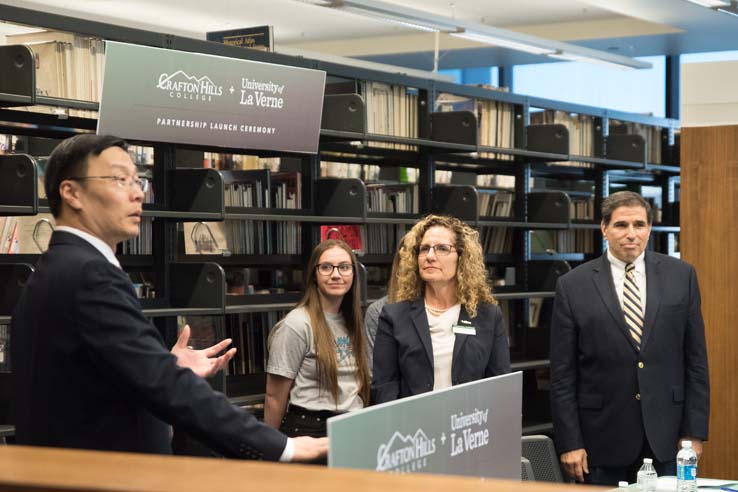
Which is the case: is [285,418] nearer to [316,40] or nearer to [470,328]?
[470,328]

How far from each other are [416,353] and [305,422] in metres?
0.84

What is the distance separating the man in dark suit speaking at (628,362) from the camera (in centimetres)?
412

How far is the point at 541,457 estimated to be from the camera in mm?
3908

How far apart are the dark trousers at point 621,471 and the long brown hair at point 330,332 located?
Result: 3.34 ft

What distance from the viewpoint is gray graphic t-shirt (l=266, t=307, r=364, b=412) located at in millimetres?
4449

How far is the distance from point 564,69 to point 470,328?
349 inches

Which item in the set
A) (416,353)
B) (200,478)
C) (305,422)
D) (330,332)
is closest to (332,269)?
(330,332)

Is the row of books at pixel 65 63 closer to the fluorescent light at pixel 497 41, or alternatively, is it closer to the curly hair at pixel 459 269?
the curly hair at pixel 459 269

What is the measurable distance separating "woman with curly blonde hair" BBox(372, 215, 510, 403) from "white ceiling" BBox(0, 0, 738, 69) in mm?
6112

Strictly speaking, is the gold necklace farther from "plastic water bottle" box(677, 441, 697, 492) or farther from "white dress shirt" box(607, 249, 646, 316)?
"plastic water bottle" box(677, 441, 697, 492)

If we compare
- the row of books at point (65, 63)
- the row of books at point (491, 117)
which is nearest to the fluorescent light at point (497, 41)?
the row of books at point (491, 117)

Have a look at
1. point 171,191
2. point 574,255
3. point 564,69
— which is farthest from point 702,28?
point 171,191

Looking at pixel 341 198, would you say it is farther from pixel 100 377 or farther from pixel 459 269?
pixel 100 377

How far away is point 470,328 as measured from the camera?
3883 mm
